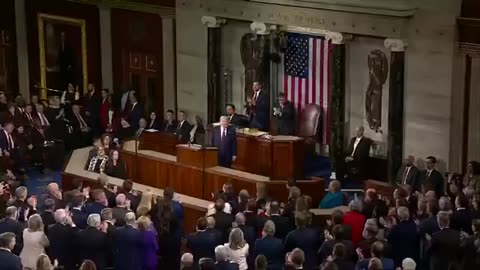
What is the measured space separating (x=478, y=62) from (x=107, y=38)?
1008cm

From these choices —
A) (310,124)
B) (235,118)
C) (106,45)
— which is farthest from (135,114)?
(310,124)

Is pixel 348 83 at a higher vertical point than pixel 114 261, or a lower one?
higher

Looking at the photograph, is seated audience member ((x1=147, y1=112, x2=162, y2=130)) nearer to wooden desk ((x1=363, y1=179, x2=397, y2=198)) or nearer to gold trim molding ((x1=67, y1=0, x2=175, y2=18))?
gold trim molding ((x1=67, y1=0, x2=175, y2=18))

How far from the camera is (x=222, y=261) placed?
1382 cm

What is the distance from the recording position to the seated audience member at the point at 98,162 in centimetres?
2000

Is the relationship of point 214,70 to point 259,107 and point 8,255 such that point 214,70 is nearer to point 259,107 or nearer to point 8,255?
point 259,107

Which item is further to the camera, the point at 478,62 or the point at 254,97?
the point at 254,97

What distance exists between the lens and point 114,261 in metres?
15.3

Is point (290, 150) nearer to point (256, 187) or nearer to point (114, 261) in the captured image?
point (256, 187)

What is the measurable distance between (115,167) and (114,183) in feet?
3.43

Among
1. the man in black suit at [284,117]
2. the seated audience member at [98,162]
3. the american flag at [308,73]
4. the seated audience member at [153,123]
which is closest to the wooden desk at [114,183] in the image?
the seated audience member at [98,162]

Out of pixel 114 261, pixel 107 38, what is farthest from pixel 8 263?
pixel 107 38

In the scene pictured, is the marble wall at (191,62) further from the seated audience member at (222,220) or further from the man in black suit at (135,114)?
the seated audience member at (222,220)

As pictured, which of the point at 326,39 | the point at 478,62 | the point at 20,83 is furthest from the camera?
the point at 20,83
